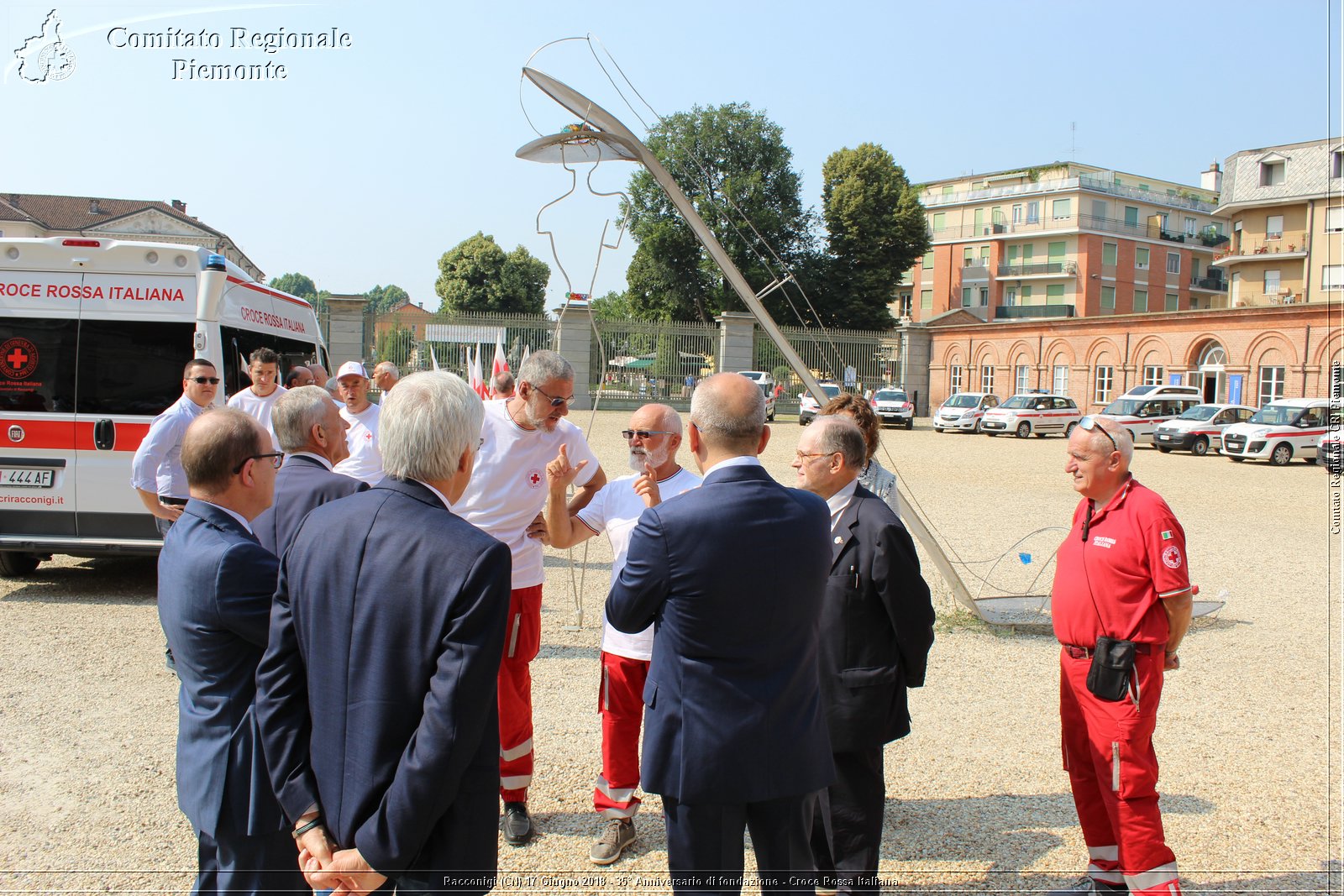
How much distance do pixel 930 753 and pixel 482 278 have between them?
192 feet

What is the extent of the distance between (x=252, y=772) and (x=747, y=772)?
4.03 feet

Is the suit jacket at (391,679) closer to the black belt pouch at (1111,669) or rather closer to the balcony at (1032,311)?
the black belt pouch at (1111,669)

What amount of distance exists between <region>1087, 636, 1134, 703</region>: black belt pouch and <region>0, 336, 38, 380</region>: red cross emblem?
7.96m

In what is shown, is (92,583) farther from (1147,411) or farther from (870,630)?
(1147,411)

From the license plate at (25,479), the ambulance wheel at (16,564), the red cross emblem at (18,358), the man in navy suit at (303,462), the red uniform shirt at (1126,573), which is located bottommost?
the ambulance wheel at (16,564)

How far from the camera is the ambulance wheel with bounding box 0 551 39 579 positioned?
25.9 feet

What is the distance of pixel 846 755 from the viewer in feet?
10.2

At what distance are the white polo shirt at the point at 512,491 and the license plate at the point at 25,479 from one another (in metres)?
5.04

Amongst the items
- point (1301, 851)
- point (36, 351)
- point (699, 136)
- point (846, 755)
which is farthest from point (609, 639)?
point (699, 136)

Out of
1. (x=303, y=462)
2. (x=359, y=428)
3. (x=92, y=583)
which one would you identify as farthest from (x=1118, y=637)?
(x=92, y=583)

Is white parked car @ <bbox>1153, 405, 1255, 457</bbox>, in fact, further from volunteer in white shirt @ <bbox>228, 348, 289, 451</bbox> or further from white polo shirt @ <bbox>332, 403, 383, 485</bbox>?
volunteer in white shirt @ <bbox>228, 348, 289, 451</bbox>

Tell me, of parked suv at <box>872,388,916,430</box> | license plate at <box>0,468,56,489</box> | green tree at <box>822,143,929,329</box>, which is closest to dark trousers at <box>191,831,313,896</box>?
license plate at <box>0,468,56,489</box>

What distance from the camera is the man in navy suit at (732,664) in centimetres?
226

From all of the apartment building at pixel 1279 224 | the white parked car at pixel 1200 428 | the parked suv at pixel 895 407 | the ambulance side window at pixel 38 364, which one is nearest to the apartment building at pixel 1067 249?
the apartment building at pixel 1279 224
